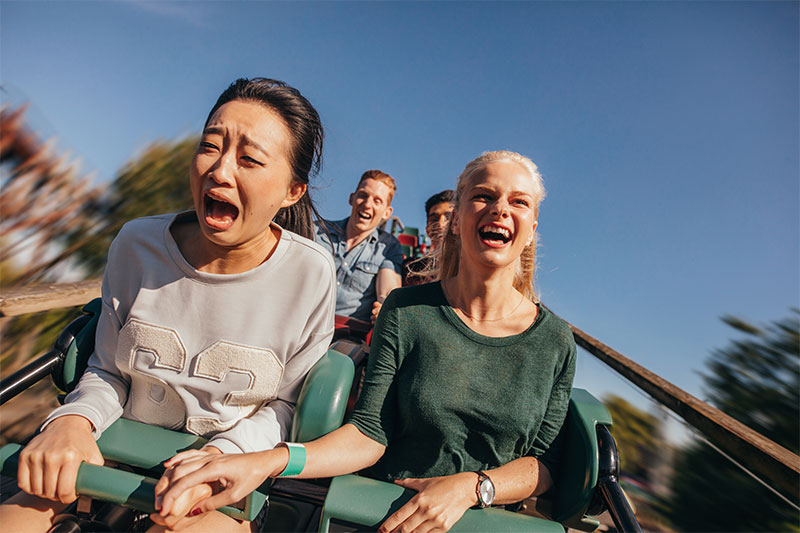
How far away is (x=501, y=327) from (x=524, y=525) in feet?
1.58

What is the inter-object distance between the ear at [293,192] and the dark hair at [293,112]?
13 millimetres

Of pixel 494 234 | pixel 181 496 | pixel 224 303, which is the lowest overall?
pixel 181 496

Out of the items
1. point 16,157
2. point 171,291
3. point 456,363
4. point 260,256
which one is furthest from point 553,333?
point 16,157

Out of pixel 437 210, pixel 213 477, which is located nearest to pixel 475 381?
pixel 213 477

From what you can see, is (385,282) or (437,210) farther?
(437,210)

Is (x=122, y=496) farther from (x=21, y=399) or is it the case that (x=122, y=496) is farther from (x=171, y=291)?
(x=21, y=399)

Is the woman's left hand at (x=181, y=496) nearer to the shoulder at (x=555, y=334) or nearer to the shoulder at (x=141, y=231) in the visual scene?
the shoulder at (x=141, y=231)

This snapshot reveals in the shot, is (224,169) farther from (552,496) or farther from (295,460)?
(552,496)

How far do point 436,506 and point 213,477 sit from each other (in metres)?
0.46

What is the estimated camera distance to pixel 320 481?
121 cm

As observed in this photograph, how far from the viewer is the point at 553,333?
123cm

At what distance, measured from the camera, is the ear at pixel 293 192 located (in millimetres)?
1179

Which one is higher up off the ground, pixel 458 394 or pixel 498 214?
pixel 498 214

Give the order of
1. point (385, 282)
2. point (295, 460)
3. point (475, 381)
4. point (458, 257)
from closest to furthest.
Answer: point (295, 460) → point (475, 381) → point (458, 257) → point (385, 282)
